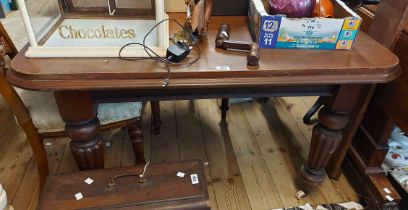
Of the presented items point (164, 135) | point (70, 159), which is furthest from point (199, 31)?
point (70, 159)

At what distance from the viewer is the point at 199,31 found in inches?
37.7

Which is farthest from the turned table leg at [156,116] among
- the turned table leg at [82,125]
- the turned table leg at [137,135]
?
the turned table leg at [82,125]

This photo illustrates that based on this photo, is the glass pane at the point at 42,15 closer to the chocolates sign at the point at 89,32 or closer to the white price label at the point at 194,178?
the chocolates sign at the point at 89,32

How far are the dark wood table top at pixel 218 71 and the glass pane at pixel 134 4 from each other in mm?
162

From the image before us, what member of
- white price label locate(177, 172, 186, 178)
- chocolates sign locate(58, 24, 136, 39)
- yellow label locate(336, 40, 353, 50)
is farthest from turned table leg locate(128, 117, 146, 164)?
yellow label locate(336, 40, 353, 50)

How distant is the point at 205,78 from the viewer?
0.83 m

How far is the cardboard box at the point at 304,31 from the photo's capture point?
887mm

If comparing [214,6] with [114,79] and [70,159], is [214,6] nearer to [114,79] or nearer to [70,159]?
[114,79]

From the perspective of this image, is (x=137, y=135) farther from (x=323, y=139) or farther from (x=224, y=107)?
(x=323, y=139)

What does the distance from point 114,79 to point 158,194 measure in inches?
15.4

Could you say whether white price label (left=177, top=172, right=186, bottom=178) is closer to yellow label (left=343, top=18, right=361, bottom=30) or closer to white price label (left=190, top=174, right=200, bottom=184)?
white price label (left=190, top=174, right=200, bottom=184)

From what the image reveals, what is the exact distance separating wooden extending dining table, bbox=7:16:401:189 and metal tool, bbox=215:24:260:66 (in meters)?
0.02

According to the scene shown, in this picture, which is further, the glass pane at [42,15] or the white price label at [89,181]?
the white price label at [89,181]

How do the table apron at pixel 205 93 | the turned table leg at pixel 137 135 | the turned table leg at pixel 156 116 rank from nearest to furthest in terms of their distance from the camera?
1. the table apron at pixel 205 93
2. the turned table leg at pixel 137 135
3. the turned table leg at pixel 156 116
